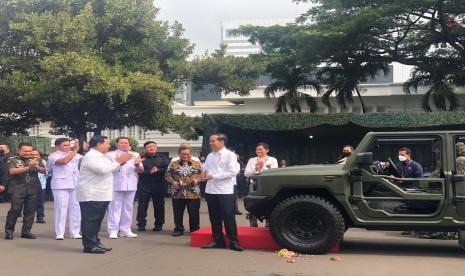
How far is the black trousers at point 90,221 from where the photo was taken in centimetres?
801

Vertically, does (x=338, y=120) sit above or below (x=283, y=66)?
below

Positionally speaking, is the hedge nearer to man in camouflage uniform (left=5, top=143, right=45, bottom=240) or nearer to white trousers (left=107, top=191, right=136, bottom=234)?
white trousers (left=107, top=191, right=136, bottom=234)

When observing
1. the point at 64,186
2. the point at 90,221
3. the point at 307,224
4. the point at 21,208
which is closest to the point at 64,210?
the point at 64,186

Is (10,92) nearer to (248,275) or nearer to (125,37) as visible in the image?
(125,37)

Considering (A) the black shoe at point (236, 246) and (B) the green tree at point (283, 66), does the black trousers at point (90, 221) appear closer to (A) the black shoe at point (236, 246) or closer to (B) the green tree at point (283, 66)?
(A) the black shoe at point (236, 246)

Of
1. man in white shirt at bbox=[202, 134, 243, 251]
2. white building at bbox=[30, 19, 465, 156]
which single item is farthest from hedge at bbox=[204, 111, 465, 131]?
man in white shirt at bbox=[202, 134, 243, 251]

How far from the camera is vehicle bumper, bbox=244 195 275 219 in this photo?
8.20 m

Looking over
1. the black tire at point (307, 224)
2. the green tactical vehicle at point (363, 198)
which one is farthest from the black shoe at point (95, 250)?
the black tire at point (307, 224)

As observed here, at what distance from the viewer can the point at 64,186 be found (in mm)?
9531

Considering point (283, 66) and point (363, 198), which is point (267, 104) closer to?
point (283, 66)

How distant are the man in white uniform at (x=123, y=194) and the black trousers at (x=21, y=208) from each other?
51.3 inches

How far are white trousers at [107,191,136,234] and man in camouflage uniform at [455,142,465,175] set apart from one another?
5.37 meters

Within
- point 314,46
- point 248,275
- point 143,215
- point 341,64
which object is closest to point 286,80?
point 341,64

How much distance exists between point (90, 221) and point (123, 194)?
6.34 feet
